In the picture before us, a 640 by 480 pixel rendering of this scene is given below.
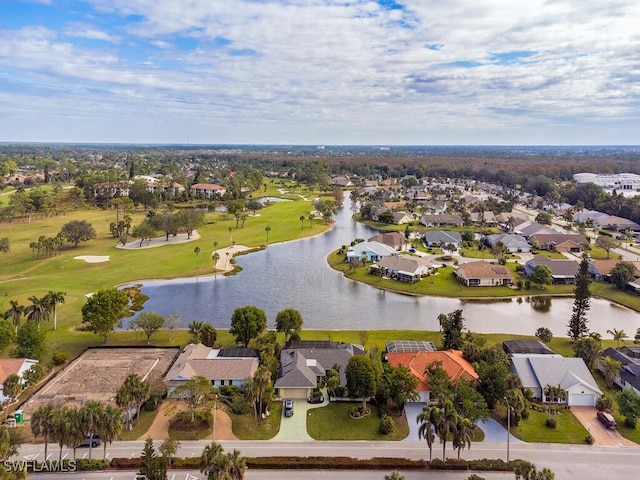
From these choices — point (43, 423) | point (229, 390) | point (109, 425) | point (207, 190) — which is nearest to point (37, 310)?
point (43, 423)

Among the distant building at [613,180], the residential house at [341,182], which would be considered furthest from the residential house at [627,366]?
the residential house at [341,182]

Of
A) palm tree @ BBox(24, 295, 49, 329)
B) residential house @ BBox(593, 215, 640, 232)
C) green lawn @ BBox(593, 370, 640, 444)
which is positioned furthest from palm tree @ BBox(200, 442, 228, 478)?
residential house @ BBox(593, 215, 640, 232)

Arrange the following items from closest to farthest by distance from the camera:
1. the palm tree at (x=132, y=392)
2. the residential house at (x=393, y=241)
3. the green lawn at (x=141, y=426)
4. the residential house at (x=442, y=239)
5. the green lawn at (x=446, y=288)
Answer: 1. the palm tree at (x=132, y=392)
2. the green lawn at (x=141, y=426)
3. the green lawn at (x=446, y=288)
4. the residential house at (x=393, y=241)
5. the residential house at (x=442, y=239)

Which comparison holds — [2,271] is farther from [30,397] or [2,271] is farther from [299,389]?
[299,389]

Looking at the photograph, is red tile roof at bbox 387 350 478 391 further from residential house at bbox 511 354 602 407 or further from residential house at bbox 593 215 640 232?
residential house at bbox 593 215 640 232

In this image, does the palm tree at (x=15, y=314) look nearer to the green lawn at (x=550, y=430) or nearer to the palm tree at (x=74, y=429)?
the palm tree at (x=74, y=429)

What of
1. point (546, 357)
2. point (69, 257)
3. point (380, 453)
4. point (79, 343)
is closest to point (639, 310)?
point (546, 357)
